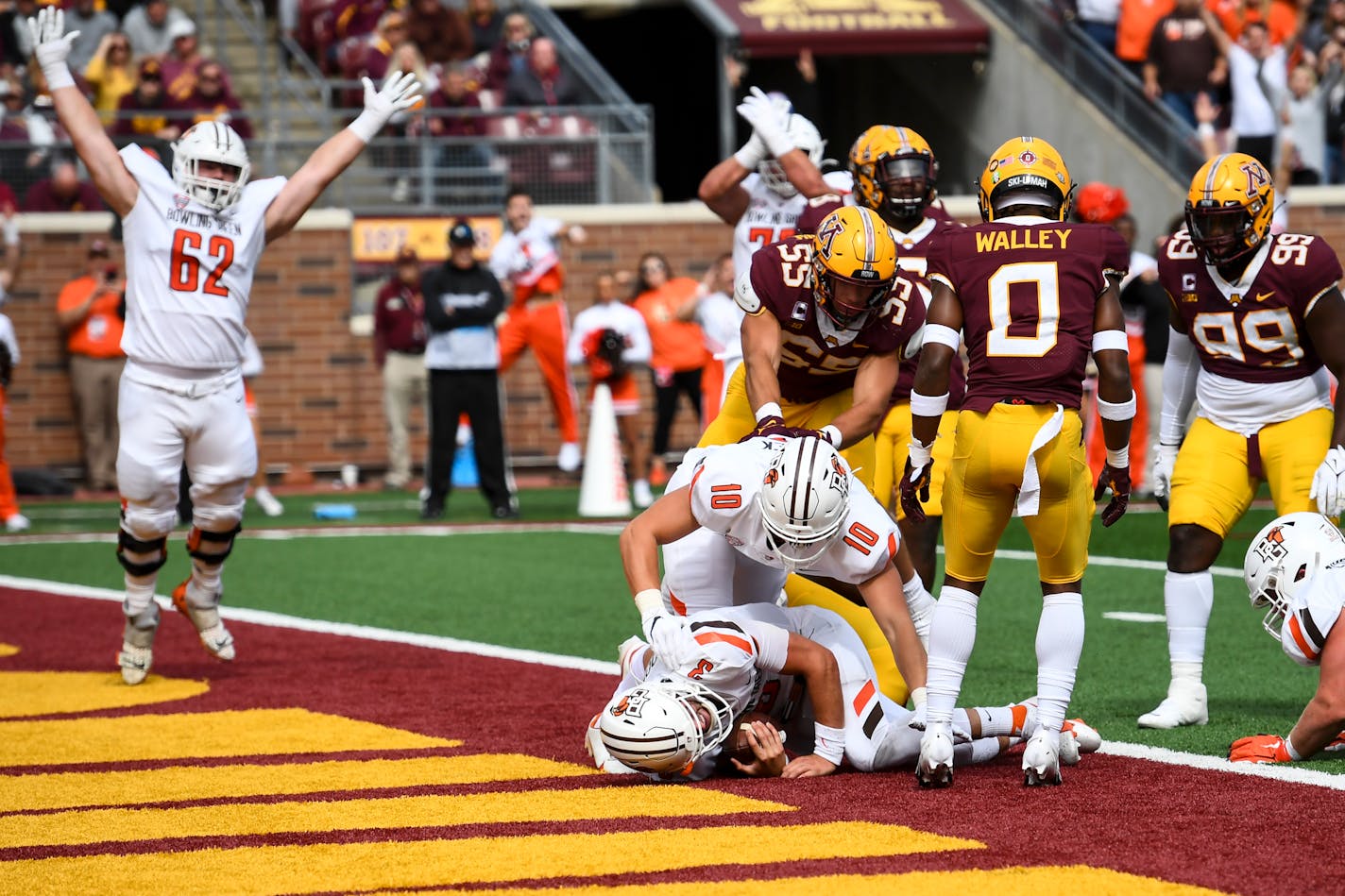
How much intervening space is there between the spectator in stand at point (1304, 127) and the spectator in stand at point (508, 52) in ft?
24.4

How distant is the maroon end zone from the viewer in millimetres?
4590

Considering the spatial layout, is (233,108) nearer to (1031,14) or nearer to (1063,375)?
(1031,14)

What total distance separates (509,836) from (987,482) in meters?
1.77

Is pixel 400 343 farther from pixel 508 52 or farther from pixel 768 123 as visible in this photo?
pixel 768 123

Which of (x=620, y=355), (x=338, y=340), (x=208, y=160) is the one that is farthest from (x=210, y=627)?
(x=338, y=340)

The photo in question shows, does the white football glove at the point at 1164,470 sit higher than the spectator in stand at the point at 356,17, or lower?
lower

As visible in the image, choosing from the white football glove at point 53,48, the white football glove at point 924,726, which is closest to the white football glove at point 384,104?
the white football glove at point 53,48

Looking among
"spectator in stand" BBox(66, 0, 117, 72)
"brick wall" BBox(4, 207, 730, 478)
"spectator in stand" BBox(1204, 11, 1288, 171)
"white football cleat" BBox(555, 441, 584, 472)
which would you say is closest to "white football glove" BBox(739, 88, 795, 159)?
"white football cleat" BBox(555, 441, 584, 472)

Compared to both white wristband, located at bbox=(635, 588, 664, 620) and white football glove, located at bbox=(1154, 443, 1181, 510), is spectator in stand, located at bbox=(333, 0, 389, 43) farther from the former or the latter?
white wristband, located at bbox=(635, 588, 664, 620)

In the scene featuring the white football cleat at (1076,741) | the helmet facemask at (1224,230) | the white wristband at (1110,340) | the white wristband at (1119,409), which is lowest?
the white football cleat at (1076,741)

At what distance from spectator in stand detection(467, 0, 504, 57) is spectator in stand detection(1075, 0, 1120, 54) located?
5.98 m

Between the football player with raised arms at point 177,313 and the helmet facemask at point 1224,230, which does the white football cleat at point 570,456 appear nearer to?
the football player with raised arms at point 177,313

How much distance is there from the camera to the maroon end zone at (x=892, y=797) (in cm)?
459

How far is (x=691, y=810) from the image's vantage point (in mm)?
5336
